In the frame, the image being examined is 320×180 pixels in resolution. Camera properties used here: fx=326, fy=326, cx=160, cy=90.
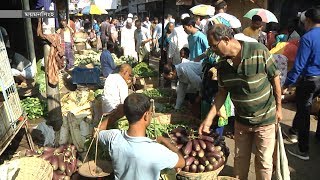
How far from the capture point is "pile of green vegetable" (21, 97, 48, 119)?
7335 millimetres

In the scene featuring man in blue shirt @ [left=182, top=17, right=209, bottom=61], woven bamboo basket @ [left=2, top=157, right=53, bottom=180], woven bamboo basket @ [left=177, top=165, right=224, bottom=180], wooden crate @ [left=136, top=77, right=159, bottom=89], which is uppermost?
man in blue shirt @ [left=182, top=17, right=209, bottom=61]

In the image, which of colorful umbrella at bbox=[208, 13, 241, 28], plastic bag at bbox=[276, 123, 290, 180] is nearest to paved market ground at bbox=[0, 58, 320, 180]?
plastic bag at bbox=[276, 123, 290, 180]

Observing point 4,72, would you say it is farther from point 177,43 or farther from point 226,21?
point 177,43

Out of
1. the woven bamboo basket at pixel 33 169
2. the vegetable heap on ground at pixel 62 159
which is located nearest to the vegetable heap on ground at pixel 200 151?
the vegetable heap on ground at pixel 62 159

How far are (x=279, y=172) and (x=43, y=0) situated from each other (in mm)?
4914

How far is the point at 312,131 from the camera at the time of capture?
6070mm

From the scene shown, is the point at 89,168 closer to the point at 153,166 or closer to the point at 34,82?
the point at 153,166

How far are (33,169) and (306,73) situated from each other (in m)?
3.86

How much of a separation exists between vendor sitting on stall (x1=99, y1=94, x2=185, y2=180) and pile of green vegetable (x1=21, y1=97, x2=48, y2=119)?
5.45 metres

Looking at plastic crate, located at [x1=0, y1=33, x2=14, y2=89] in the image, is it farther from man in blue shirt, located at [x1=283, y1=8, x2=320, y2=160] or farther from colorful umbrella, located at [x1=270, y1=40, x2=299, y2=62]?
colorful umbrella, located at [x1=270, y1=40, x2=299, y2=62]

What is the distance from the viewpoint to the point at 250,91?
3354mm

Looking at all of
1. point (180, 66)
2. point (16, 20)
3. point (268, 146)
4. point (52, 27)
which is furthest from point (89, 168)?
point (16, 20)

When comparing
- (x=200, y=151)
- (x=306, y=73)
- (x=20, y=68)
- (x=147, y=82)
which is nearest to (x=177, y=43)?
(x=147, y=82)

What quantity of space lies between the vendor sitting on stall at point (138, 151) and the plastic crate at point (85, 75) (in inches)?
290
